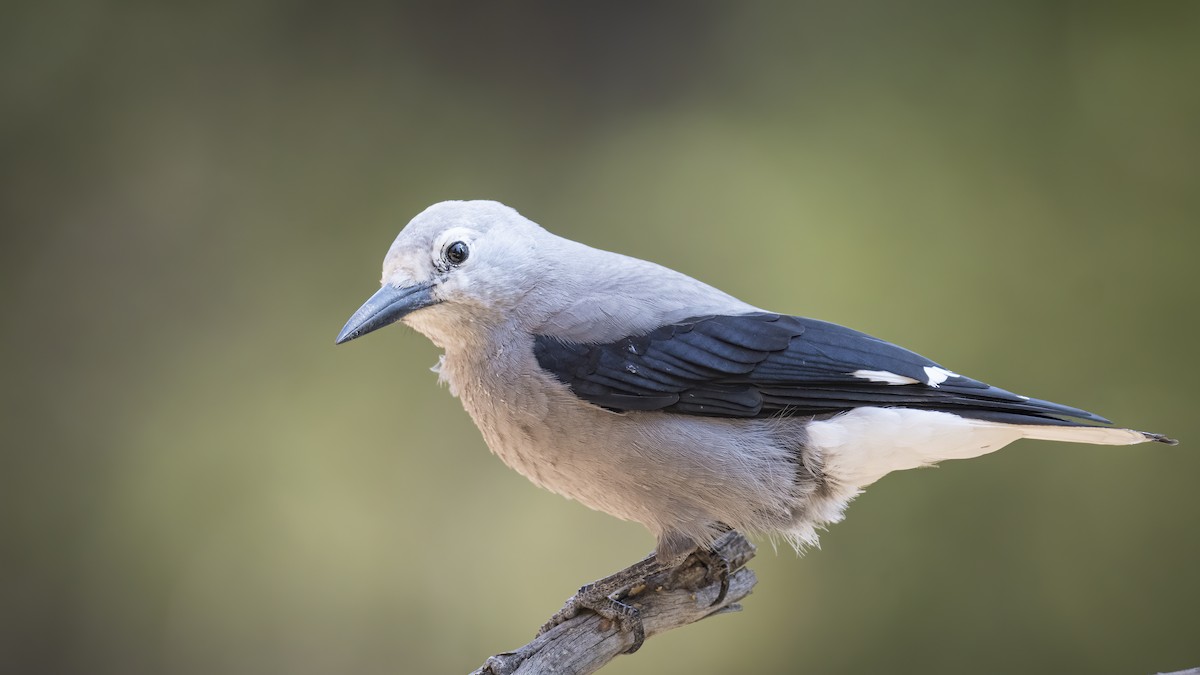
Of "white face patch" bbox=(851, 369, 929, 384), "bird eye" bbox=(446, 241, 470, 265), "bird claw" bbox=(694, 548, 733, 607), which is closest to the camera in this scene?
"white face patch" bbox=(851, 369, 929, 384)

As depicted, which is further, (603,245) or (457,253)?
(603,245)

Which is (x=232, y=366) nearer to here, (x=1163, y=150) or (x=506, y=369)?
(x=506, y=369)

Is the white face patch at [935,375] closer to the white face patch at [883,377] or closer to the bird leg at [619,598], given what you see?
the white face patch at [883,377]

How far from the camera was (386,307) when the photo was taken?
1902 mm

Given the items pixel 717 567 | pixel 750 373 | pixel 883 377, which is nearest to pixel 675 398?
pixel 750 373

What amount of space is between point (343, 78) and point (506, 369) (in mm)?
1651

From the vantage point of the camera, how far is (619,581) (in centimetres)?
204

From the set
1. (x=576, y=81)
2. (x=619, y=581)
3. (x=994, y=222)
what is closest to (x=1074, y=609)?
(x=994, y=222)

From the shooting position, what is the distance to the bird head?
76.0 inches

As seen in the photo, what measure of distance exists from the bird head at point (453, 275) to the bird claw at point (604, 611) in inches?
21.1

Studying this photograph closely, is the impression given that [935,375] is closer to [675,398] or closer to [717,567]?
[675,398]

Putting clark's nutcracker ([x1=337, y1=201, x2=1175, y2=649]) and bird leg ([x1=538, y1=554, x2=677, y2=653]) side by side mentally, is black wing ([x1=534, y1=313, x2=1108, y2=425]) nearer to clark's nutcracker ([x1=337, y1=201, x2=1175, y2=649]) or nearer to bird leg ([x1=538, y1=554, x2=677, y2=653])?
clark's nutcracker ([x1=337, y1=201, x2=1175, y2=649])

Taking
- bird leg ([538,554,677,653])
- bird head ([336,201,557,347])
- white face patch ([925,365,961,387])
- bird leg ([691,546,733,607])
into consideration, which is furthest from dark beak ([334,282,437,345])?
white face patch ([925,365,961,387])

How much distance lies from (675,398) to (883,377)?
36 cm
